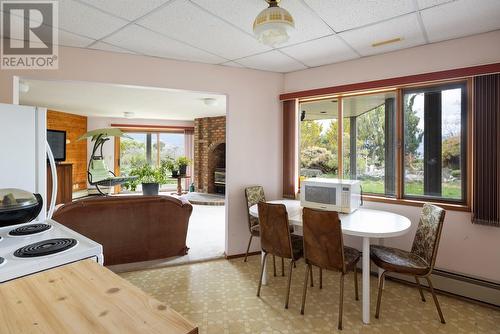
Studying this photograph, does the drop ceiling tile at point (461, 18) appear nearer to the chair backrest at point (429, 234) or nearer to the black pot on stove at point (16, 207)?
the chair backrest at point (429, 234)

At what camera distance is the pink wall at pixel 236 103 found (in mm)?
3037

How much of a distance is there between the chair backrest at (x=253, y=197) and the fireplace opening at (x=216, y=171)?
170 inches

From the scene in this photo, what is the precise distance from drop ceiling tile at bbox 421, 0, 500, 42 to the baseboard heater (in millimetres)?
2237

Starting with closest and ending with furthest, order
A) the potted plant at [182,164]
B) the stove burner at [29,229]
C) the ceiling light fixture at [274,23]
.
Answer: the stove burner at [29,229]
the ceiling light fixture at [274,23]
the potted plant at [182,164]

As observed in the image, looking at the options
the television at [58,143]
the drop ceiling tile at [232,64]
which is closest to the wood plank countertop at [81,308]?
the drop ceiling tile at [232,64]

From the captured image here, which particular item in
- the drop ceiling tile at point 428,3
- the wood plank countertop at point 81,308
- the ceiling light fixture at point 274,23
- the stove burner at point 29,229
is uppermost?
the drop ceiling tile at point 428,3

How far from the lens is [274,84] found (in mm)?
3824

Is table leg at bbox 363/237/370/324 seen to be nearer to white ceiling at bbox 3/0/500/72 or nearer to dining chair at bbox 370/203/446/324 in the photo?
dining chair at bbox 370/203/446/324

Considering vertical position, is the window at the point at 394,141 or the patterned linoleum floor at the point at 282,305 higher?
the window at the point at 394,141

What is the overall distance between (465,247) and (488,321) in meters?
0.64

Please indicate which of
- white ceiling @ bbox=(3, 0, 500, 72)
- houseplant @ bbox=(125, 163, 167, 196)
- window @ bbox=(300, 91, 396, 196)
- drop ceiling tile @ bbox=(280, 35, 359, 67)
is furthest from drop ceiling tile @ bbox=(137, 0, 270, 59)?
houseplant @ bbox=(125, 163, 167, 196)

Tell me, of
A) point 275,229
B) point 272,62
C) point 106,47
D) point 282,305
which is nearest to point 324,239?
point 275,229

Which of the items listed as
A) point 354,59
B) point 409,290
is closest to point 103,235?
point 409,290

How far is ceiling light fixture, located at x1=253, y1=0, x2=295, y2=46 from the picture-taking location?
71.4 inches
